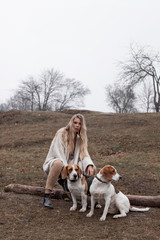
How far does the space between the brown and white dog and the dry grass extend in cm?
25

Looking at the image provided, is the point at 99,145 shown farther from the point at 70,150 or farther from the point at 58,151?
the point at 58,151

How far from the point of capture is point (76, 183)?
15.1ft

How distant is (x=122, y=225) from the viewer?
4.09 m

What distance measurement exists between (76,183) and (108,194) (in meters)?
0.58

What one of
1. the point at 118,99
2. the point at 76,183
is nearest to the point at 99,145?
the point at 76,183

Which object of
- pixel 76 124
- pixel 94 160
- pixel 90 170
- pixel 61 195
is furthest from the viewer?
pixel 94 160

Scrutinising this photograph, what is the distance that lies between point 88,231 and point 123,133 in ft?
36.4

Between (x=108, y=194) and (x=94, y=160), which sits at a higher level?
(x=108, y=194)

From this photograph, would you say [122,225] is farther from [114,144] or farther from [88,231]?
[114,144]

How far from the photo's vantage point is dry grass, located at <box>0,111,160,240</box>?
387cm

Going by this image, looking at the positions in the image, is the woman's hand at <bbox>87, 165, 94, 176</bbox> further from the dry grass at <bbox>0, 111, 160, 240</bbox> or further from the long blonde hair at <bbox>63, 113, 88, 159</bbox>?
the dry grass at <bbox>0, 111, 160, 240</bbox>

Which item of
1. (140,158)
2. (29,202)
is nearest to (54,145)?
(29,202)

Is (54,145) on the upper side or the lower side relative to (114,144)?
upper

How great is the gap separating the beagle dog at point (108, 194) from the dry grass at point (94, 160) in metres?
0.14
